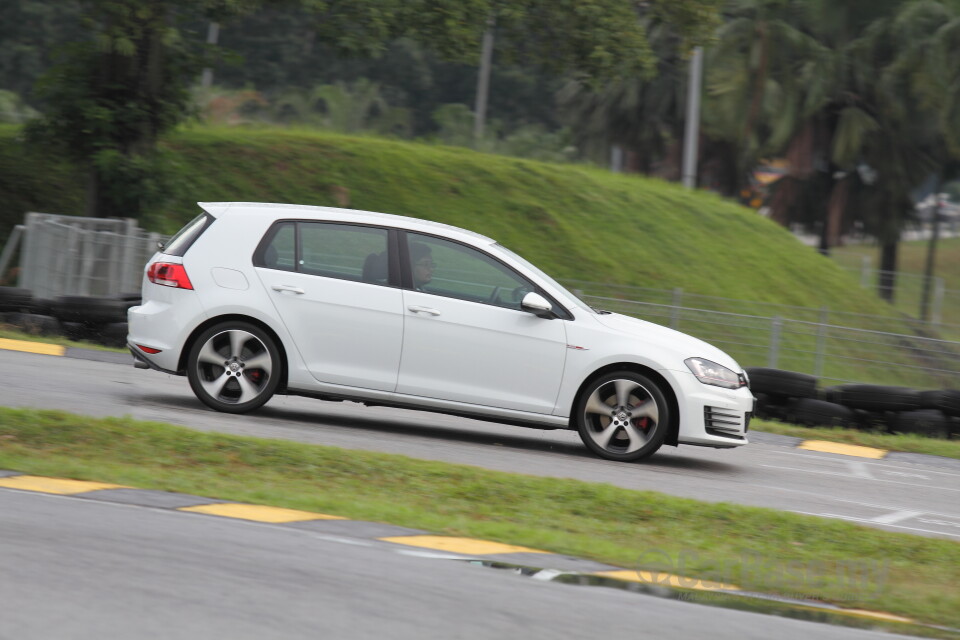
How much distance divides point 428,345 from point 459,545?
3347 mm

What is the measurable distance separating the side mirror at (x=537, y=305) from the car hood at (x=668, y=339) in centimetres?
42

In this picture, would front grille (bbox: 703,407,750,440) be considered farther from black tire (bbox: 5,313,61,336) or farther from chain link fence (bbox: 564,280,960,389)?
chain link fence (bbox: 564,280,960,389)

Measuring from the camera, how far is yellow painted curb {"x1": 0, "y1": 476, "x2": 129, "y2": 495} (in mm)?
6785

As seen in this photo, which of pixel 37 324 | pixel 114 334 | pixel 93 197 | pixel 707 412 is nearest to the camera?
pixel 707 412

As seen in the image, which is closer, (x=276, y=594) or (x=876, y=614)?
(x=276, y=594)

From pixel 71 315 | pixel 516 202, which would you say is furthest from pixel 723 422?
pixel 516 202

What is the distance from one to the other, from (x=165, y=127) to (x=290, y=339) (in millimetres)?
10711

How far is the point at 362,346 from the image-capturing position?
376 inches

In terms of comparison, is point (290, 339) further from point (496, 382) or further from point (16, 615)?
point (16, 615)

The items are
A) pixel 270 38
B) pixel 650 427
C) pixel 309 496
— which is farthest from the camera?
pixel 270 38

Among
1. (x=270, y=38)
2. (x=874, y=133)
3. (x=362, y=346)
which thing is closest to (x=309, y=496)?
(x=362, y=346)

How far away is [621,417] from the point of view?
376 inches

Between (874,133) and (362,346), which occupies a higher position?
(874,133)

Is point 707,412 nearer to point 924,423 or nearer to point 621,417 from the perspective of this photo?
point 621,417
